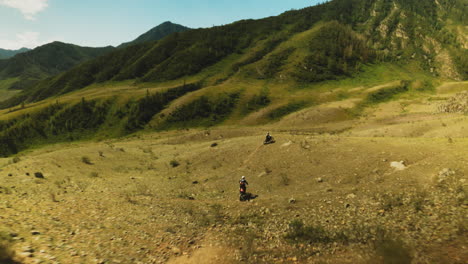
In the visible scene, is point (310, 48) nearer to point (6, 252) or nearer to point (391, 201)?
point (391, 201)

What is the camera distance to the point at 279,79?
10106cm

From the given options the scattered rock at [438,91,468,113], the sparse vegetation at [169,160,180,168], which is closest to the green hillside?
the scattered rock at [438,91,468,113]

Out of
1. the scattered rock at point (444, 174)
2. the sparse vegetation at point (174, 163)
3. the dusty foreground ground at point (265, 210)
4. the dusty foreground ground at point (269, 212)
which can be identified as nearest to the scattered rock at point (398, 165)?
the dusty foreground ground at point (265, 210)

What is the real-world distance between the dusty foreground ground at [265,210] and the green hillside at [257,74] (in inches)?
1710

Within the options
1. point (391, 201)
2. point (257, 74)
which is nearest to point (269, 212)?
point (391, 201)

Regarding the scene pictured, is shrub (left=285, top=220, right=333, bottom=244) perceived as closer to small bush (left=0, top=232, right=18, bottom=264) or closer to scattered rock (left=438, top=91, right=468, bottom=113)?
small bush (left=0, top=232, right=18, bottom=264)

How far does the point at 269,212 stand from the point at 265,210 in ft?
1.11

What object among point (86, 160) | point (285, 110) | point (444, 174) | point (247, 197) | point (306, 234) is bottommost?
point (247, 197)

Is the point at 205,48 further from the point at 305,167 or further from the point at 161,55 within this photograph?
the point at 305,167

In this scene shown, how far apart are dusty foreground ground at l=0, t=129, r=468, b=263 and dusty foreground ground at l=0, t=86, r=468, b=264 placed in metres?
0.06

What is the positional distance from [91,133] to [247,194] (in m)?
72.2

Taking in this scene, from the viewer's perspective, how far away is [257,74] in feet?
355

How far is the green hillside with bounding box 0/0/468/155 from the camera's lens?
7381 cm

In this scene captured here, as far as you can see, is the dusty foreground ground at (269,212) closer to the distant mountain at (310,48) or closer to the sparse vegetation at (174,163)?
the sparse vegetation at (174,163)
